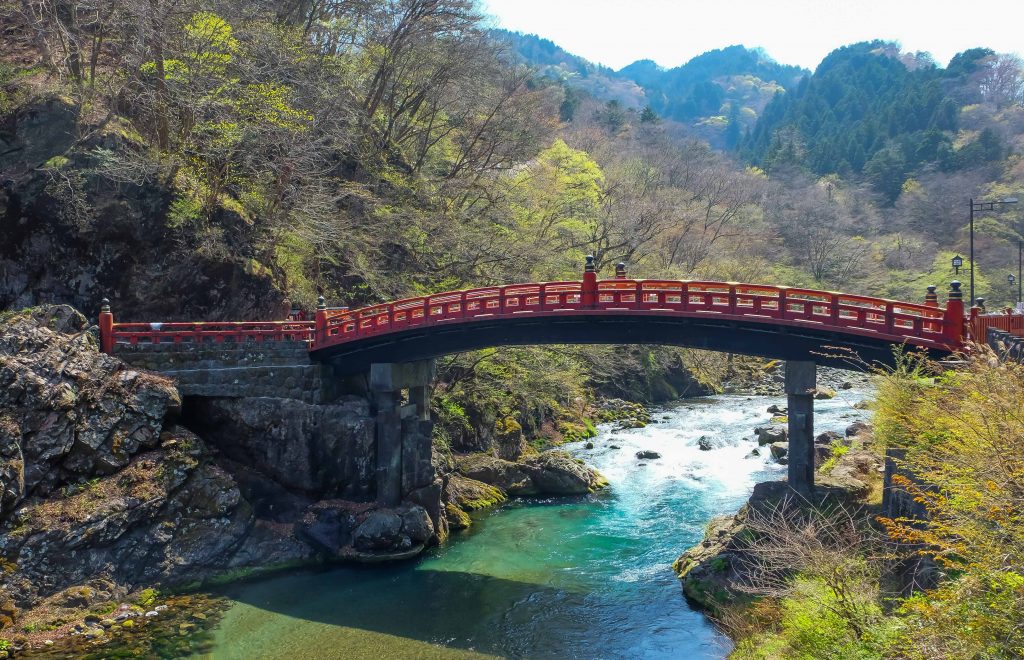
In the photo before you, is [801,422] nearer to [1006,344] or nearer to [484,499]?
[1006,344]

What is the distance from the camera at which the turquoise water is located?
656 inches

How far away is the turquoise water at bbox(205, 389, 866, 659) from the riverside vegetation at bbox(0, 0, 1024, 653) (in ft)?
5.40

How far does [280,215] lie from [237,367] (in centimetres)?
798

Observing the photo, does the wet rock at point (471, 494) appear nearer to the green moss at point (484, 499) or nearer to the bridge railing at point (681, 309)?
the green moss at point (484, 499)

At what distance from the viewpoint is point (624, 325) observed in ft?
72.7

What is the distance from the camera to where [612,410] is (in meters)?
41.2

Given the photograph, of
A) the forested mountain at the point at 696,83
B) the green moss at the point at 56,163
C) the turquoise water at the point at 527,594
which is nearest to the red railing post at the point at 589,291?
the turquoise water at the point at 527,594

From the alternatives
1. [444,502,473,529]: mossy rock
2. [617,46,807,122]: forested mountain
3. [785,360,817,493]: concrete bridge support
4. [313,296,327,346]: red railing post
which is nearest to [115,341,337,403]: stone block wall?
[313,296,327,346]: red railing post

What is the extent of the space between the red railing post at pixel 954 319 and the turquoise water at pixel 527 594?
8651 millimetres

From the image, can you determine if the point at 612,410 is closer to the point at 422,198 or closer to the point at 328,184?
the point at 422,198

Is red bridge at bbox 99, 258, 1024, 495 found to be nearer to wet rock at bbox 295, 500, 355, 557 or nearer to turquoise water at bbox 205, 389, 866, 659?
wet rock at bbox 295, 500, 355, 557

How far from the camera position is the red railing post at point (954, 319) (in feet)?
58.1

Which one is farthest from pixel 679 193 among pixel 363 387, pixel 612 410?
pixel 363 387

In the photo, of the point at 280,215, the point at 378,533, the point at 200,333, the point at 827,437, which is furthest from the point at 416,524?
the point at 827,437
